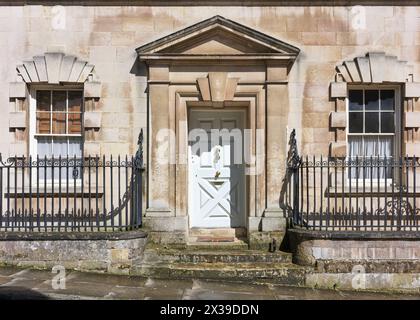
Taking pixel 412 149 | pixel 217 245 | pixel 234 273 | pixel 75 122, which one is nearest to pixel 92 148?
pixel 75 122

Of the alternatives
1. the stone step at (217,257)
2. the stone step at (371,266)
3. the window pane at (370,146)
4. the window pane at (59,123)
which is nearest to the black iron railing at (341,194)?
the window pane at (370,146)

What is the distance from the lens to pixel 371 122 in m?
9.10

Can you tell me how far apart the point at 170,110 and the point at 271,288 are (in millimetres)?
3786

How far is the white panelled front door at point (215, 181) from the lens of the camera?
360 inches

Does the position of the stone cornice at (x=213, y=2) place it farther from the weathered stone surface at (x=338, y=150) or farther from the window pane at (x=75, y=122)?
the weathered stone surface at (x=338, y=150)

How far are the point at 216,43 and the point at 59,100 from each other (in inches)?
132

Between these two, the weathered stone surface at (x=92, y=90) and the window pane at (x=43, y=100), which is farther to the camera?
the window pane at (x=43, y=100)

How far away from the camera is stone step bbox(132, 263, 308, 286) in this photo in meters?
7.47

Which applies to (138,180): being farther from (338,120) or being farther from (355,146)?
(355,146)

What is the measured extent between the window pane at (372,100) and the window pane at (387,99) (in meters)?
0.12

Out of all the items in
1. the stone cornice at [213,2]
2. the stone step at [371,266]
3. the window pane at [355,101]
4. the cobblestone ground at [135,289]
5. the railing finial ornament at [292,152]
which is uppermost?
the stone cornice at [213,2]

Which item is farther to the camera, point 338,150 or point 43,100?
point 43,100
